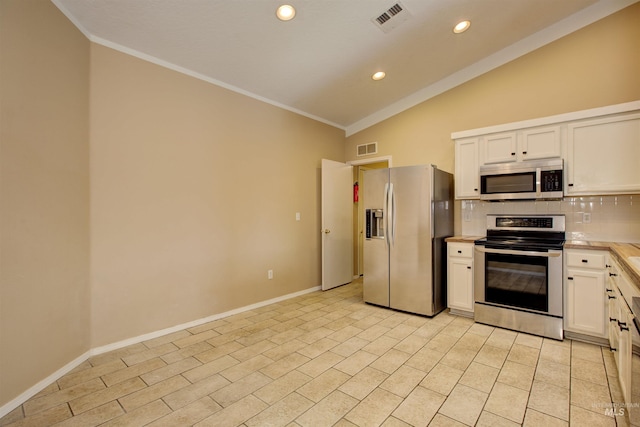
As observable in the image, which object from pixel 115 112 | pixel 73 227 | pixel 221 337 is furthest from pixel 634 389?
pixel 115 112

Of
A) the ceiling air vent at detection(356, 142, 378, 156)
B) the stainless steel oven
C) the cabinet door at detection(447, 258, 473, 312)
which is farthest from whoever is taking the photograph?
the ceiling air vent at detection(356, 142, 378, 156)

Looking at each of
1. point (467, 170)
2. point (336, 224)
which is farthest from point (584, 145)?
point (336, 224)

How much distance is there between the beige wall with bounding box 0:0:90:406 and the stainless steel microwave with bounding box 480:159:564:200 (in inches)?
163

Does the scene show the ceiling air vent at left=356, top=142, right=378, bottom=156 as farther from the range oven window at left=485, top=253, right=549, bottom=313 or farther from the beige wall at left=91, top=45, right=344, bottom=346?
the range oven window at left=485, top=253, right=549, bottom=313

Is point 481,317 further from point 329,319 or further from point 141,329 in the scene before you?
point 141,329

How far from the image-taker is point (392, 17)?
2709 mm

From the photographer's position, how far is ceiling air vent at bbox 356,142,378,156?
16.2 feet

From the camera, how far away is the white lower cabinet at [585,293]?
262 cm

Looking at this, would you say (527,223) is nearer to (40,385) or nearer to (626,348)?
(626,348)

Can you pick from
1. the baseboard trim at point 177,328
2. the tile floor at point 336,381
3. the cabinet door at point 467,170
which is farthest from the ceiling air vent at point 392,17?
the baseboard trim at point 177,328

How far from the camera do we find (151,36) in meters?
2.62

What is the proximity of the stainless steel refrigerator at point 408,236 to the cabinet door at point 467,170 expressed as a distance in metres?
0.18

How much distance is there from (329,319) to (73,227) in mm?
2641

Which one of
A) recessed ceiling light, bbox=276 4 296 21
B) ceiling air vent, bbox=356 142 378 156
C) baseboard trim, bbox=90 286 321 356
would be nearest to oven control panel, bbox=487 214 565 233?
ceiling air vent, bbox=356 142 378 156
